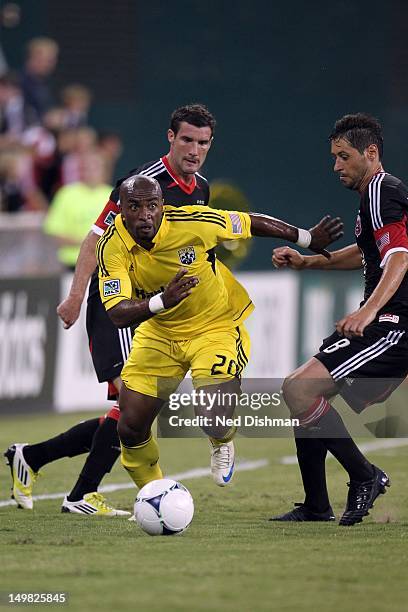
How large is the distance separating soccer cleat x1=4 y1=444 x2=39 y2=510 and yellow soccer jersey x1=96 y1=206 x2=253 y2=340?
4.00ft

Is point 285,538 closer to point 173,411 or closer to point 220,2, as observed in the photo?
point 173,411

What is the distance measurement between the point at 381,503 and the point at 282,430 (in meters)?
2.71

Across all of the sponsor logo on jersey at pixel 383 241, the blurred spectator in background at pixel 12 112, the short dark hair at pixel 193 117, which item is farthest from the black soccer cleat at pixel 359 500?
the blurred spectator in background at pixel 12 112

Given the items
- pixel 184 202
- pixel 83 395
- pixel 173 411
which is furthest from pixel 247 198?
pixel 184 202

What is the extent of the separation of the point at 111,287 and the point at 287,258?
3.94 feet

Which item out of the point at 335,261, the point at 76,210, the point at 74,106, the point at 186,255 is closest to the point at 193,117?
the point at 186,255

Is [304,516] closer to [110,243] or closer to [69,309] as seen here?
[69,309]

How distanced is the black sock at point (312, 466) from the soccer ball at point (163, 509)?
2.73 ft

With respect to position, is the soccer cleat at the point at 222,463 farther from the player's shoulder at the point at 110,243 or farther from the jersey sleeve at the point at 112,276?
the player's shoulder at the point at 110,243

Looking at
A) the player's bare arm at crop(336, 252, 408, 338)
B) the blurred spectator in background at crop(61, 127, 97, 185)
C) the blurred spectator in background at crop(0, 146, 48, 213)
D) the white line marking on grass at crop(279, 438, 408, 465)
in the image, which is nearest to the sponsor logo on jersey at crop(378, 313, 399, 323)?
the player's bare arm at crop(336, 252, 408, 338)

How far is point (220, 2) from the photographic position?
19.8m

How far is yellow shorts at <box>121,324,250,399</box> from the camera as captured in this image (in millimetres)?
6766

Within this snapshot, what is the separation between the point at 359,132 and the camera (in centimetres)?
679

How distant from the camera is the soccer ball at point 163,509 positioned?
625 centimetres
